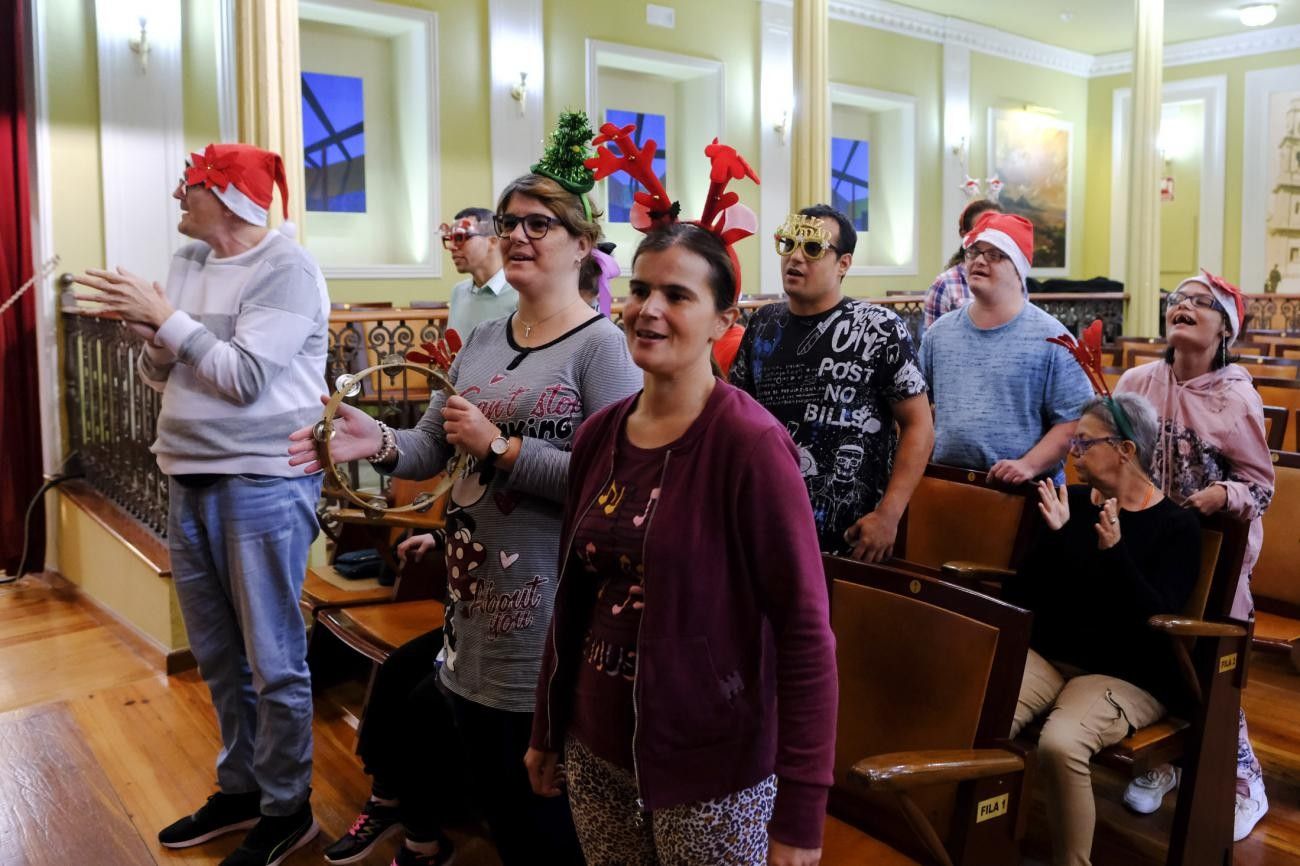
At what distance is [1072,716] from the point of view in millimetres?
2254

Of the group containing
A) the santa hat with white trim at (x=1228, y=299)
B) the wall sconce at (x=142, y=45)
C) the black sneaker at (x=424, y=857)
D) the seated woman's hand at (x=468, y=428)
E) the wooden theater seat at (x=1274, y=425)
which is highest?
the wall sconce at (x=142, y=45)

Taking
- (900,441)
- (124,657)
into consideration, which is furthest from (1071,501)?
(124,657)

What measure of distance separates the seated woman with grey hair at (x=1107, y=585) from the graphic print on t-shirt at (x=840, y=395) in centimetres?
41

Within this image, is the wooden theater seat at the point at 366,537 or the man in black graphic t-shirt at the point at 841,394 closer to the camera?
the man in black graphic t-shirt at the point at 841,394

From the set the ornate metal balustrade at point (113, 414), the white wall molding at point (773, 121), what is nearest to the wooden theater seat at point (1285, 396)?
the ornate metal balustrade at point (113, 414)

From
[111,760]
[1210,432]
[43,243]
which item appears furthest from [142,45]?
[1210,432]

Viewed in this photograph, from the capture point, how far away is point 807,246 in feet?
7.94

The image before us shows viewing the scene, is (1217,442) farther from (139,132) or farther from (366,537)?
(139,132)

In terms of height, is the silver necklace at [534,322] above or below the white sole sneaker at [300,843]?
above

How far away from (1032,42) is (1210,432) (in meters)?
12.6

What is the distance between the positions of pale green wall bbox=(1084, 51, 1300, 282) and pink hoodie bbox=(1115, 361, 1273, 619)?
11.0 metres

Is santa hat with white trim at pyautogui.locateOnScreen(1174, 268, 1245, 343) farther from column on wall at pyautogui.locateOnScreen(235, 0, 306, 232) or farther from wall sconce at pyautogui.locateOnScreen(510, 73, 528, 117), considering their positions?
wall sconce at pyautogui.locateOnScreen(510, 73, 528, 117)

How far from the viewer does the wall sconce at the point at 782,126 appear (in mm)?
11031

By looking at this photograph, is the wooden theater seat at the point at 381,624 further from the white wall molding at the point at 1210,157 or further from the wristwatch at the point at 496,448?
the white wall molding at the point at 1210,157
